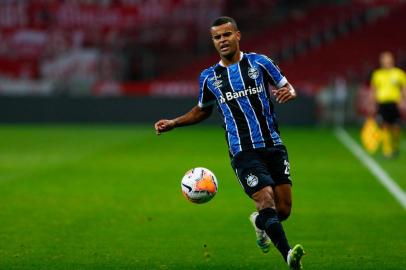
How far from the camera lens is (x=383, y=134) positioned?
22.0 metres

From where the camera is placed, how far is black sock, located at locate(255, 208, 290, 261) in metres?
8.16

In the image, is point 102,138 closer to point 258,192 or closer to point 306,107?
point 306,107

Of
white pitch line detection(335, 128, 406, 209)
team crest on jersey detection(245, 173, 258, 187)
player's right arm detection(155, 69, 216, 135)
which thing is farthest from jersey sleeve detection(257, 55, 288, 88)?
white pitch line detection(335, 128, 406, 209)

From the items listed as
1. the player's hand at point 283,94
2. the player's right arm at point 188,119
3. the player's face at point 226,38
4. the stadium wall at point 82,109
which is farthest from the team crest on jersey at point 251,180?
the stadium wall at point 82,109

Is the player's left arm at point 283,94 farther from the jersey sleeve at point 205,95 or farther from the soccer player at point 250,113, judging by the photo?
the jersey sleeve at point 205,95

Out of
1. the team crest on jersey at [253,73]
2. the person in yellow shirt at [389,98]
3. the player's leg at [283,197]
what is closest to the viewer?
the team crest on jersey at [253,73]

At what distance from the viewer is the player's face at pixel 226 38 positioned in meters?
8.75

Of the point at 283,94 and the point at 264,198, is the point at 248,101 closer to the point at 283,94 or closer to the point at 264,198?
the point at 283,94

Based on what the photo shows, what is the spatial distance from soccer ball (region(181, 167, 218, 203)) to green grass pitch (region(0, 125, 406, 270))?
22.6 inches

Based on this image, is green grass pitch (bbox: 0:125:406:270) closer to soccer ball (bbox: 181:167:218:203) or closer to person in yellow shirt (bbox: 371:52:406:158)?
soccer ball (bbox: 181:167:218:203)

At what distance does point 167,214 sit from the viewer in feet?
40.5

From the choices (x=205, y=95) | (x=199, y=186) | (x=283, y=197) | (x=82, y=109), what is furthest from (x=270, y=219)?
(x=82, y=109)

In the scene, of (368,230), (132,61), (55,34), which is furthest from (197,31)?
(368,230)

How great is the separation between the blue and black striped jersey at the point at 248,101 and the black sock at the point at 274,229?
675mm
